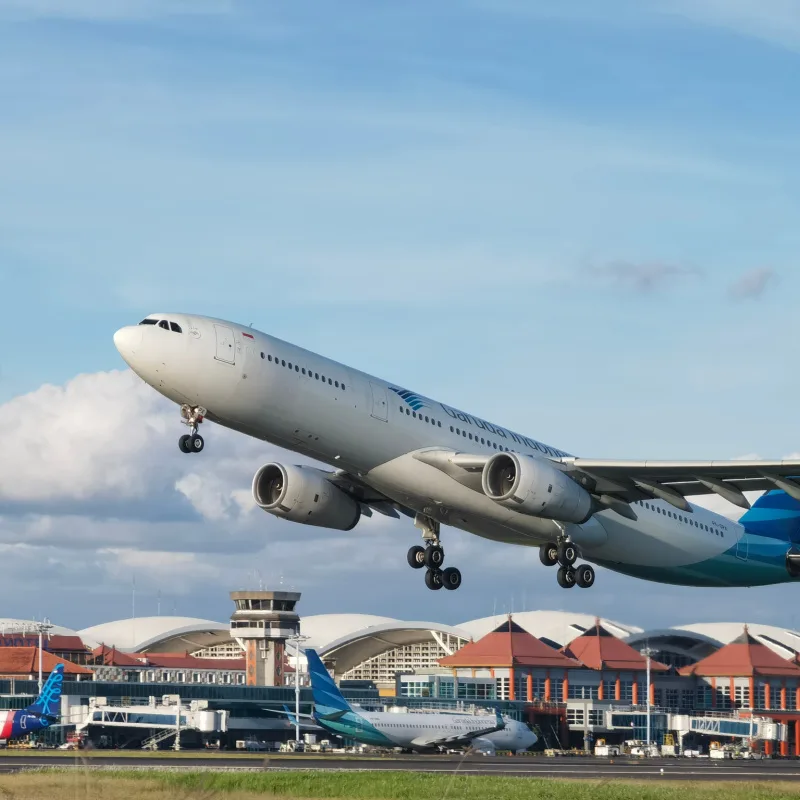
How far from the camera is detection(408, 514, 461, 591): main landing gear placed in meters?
53.6

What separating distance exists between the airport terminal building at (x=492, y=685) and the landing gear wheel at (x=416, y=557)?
194ft

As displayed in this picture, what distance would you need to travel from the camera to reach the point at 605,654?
16838cm

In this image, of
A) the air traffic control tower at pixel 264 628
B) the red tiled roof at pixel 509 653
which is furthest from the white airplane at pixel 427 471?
the air traffic control tower at pixel 264 628

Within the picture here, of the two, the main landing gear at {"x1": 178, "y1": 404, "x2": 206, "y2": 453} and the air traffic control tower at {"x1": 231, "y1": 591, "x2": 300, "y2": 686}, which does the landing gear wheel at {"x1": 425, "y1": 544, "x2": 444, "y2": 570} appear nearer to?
the main landing gear at {"x1": 178, "y1": 404, "x2": 206, "y2": 453}

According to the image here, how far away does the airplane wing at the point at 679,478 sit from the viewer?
1871 inches

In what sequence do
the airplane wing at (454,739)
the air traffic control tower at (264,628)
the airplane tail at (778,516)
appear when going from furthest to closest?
1. the air traffic control tower at (264,628)
2. the airplane wing at (454,739)
3. the airplane tail at (778,516)

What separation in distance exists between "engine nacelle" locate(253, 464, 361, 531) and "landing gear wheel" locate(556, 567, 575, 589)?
8.94 m

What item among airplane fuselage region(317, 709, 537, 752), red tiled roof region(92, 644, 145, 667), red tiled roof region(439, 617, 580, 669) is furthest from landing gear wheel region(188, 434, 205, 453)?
red tiled roof region(92, 644, 145, 667)

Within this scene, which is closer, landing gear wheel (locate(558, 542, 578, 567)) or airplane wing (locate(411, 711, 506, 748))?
landing gear wheel (locate(558, 542, 578, 567))

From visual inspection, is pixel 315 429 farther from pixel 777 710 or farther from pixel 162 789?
pixel 777 710

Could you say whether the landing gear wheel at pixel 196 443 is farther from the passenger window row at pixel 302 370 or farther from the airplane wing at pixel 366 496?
the airplane wing at pixel 366 496

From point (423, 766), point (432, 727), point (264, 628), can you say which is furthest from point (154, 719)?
point (264, 628)

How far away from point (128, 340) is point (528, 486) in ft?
47.7

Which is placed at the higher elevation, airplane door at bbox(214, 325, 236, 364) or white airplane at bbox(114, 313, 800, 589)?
airplane door at bbox(214, 325, 236, 364)
